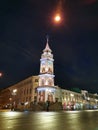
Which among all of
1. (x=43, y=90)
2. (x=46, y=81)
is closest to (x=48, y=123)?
(x=43, y=90)

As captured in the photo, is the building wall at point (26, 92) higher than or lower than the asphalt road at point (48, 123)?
higher

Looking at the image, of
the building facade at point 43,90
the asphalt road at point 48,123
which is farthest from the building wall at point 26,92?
the asphalt road at point 48,123

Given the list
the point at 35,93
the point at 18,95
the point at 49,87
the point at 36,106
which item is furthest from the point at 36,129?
the point at 18,95

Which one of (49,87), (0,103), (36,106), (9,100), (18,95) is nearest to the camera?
(36,106)

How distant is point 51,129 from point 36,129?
1.76 feet

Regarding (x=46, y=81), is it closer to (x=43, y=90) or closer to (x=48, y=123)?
(x=43, y=90)

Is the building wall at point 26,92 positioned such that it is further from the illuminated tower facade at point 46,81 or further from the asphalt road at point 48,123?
the asphalt road at point 48,123

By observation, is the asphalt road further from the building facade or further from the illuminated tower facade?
the illuminated tower facade

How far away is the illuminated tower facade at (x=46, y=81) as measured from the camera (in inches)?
2908

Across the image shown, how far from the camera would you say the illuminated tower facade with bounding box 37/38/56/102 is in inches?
2908

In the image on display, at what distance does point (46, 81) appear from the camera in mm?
76312

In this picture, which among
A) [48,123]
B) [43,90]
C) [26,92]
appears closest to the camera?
[48,123]

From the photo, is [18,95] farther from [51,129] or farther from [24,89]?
[51,129]

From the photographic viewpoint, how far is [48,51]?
3361 inches
